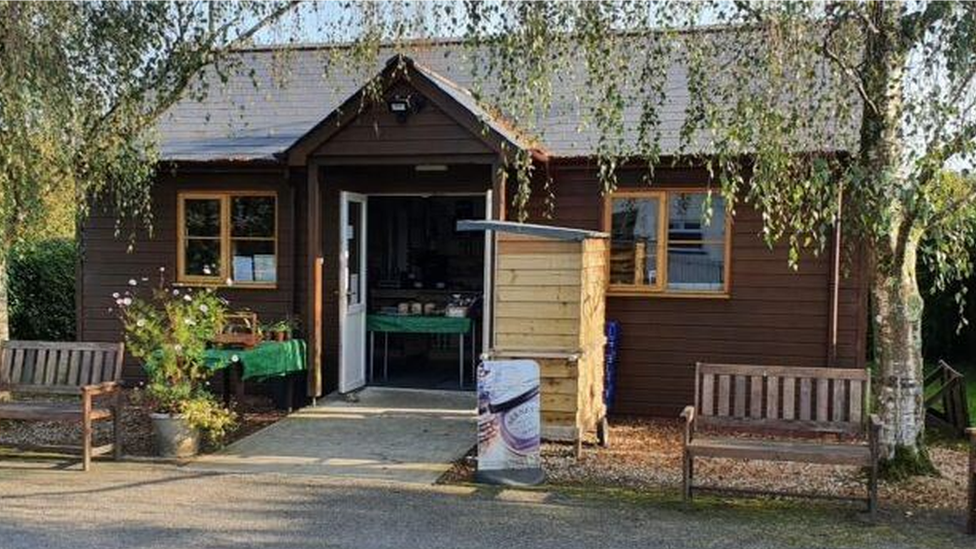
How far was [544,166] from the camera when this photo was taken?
949 centimetres

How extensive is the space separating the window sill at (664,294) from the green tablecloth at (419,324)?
1.78 metres

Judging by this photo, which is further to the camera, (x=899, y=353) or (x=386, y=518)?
(x=899, y=353)

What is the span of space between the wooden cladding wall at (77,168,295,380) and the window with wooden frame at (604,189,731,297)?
3766mm

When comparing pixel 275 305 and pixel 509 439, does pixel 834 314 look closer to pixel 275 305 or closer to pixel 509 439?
pixel 509 439

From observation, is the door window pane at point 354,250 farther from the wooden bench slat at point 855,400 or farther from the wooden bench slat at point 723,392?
the wooden bench slat at point 855,400

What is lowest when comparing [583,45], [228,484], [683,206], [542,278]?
[228,484]

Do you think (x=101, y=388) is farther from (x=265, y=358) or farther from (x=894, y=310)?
(x=894, y=310)

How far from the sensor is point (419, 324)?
1026 cm

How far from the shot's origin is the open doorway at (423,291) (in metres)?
10.4

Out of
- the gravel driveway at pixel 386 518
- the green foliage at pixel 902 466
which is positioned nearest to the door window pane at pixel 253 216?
the gravel driveway at pixel 386 518

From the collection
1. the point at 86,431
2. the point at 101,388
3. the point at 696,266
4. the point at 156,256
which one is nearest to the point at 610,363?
the point at 696,266

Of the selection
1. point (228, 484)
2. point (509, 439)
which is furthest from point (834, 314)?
point (228, 484)

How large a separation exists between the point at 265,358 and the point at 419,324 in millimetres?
1974

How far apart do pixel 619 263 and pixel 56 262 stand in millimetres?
9866
